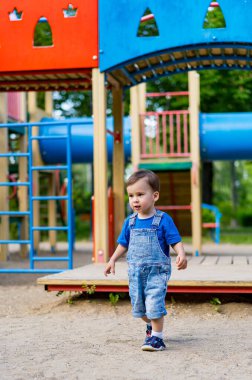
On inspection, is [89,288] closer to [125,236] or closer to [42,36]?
[125,236]

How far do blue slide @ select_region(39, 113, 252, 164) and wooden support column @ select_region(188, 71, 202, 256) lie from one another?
739 millimetres

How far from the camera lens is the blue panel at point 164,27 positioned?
770cm

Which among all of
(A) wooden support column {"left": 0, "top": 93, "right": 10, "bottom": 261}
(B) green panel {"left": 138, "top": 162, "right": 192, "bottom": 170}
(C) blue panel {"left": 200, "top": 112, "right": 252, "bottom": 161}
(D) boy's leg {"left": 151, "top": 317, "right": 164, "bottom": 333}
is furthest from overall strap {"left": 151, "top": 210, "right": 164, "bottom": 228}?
(C) blue panel {"left": 200, "top": 112, "right": 252, "bottom": 161}

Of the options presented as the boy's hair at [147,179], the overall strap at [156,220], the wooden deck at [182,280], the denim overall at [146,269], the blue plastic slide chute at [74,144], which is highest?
the blue plastic slide chute at [74,144]

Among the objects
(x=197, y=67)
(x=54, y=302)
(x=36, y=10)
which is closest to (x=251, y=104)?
(x=197, y=67)

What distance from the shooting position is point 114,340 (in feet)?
16.4

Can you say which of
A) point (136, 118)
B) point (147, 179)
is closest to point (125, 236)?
point (147, 179)

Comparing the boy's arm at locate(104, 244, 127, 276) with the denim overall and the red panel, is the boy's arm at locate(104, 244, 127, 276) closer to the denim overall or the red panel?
the denim overall

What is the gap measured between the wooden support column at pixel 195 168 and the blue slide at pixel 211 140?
0.74m

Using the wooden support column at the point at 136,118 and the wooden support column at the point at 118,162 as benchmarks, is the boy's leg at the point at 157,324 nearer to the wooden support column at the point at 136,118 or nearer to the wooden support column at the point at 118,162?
the wooden support column at the point at 118,162

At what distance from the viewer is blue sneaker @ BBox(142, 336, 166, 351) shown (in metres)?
4.57

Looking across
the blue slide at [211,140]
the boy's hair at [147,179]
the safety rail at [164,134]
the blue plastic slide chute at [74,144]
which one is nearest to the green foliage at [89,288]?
the boy's hair at [147,179]

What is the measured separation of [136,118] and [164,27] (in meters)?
4.95

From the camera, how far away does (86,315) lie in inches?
245
